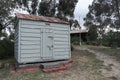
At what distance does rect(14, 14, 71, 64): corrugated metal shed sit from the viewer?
29.9 feet

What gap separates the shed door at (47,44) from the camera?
32.3 feet

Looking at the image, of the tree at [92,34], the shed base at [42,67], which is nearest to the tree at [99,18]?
the tree at [92,34]

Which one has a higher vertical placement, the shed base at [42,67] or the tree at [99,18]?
the tree at [99,18]

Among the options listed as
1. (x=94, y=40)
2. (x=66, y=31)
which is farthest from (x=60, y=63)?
(x=94, y=40)

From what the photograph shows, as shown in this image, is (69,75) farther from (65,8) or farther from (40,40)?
(65,8)

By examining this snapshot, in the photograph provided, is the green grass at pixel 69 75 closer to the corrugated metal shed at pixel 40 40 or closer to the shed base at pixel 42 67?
the shed base at pixel 42 67

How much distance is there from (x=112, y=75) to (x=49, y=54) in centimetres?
349

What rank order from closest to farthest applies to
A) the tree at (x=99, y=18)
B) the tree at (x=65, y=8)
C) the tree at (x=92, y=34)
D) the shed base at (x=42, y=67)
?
1. the shed base at (x=42, y=67)
2. the tree at (x=65, y=8)
3. the tree at (x=99, y=18)
4. the tree at (x=92, y=34)

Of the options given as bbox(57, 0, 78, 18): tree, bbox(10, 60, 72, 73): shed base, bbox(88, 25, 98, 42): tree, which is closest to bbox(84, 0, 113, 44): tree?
bbox(88, 25, 98, 42): tree

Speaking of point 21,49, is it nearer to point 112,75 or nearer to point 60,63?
point 60,63

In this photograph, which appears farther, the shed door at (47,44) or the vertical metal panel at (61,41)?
the vertical metal panel at (61,41)

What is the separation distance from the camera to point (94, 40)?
28.8 m

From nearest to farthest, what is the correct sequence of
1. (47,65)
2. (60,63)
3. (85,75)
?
(85,75), (47,65), (60,63)

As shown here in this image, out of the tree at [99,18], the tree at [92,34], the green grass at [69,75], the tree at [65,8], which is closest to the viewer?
the green grass at [69,75]
